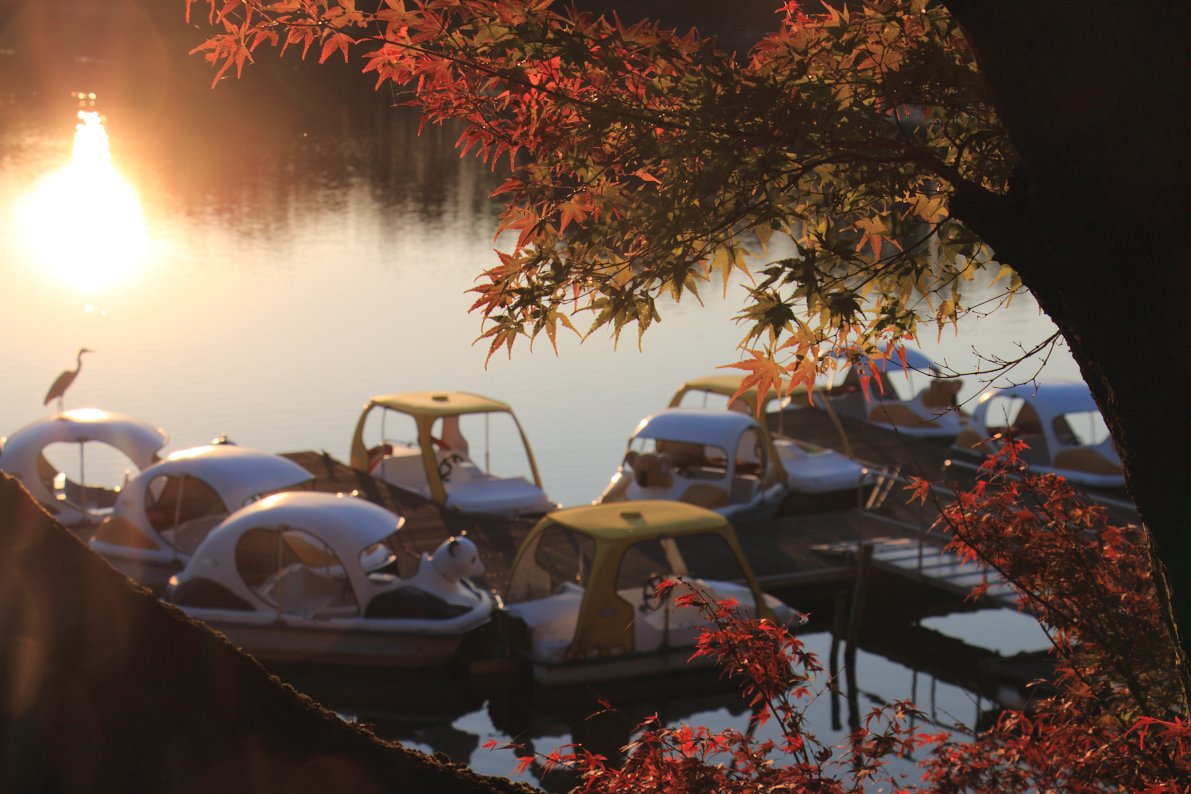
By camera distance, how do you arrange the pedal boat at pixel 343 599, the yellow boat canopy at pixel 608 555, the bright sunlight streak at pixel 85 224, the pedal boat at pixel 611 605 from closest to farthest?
the yellow boat canopy at pixel 608 555 < the pedal boat at pixel 611 605 < the pedal boat at pixel 343 599 < the bright sunlight streak at pixel 85 224

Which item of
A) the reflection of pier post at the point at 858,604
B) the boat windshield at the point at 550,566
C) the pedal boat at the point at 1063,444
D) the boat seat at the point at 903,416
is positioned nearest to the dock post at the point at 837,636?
the reflection of pier post at the point at 858,604

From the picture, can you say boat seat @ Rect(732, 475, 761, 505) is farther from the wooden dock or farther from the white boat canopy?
the white boat canopy

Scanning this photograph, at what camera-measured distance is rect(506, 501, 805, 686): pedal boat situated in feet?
48.5

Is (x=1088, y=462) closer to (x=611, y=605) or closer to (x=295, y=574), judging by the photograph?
(x=611, y=605)

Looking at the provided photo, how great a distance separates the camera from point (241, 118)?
91.4m

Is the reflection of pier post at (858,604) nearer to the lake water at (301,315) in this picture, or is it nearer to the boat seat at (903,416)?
the lake water at (301,315)

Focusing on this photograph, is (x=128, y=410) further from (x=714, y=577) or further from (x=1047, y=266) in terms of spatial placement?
(x=1047, y=266)

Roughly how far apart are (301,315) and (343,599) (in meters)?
26.9

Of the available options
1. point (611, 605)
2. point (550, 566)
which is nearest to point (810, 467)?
point (550, 566)

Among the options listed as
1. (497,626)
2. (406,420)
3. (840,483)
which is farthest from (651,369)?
(497,626)

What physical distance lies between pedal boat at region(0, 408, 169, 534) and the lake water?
5.30 metres

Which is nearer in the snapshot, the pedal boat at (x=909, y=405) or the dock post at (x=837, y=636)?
the dock post at (x=837, y=636)

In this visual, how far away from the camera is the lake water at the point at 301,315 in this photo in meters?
27.9

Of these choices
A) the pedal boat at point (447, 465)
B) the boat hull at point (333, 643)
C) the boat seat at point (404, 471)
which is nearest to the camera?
the boat hull at point (333, 643)
